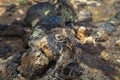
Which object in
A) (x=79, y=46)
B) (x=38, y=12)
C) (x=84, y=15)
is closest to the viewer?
(x=79, y=46)

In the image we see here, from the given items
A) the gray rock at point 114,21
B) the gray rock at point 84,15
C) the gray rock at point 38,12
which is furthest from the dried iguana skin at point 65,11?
the gray rock at point 114,21

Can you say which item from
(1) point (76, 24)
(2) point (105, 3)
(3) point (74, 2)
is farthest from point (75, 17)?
(2) point (105, 3)

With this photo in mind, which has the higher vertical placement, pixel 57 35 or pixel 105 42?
pixel 57 35

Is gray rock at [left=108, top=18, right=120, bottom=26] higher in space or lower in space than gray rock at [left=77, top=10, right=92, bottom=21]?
lower

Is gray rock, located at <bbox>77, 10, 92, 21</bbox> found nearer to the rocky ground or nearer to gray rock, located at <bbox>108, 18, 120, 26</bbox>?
the rocky ground

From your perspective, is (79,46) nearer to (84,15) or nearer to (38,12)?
(38,12)

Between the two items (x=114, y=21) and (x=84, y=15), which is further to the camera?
(x=84, y=15)

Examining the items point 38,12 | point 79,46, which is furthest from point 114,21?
point 38,12

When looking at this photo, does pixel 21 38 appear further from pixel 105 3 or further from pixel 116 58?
pixel 105 3

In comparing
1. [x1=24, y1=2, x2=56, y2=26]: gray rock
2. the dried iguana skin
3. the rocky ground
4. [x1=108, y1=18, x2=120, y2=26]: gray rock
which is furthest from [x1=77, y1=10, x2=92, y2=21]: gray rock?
[x1=24, y1=2, x2=56, y2=26]: gray rock
